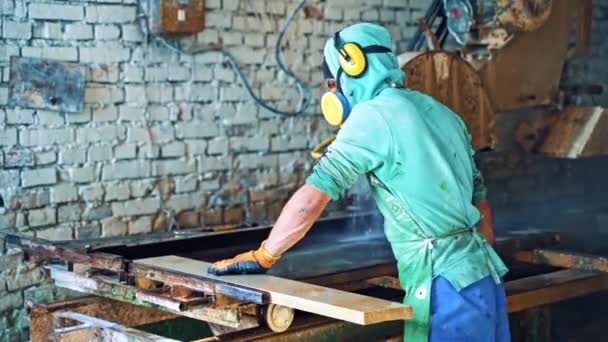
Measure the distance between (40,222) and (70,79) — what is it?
0.77m

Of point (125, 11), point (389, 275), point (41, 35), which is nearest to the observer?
point (389, 275)

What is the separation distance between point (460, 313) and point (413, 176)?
0.46 meters

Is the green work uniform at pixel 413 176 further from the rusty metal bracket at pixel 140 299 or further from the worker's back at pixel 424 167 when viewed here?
the rusty metal bracket at pixel 140 299

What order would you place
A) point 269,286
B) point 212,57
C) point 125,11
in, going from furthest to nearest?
point 212,57 < point 125,11 < point 269,286

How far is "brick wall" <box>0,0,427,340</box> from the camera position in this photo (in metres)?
4.55

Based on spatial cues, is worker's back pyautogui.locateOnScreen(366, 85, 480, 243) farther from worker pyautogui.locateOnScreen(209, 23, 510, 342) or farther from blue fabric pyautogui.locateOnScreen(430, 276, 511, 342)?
blue fabric pyautogui.locateOnScreen(430, 276, 511, 342)

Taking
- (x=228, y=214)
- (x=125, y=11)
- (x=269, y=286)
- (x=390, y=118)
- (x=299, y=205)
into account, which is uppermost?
(x=125, y=11)

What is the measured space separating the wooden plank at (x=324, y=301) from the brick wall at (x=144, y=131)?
1958 mm

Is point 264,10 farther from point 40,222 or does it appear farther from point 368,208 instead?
point 40,222

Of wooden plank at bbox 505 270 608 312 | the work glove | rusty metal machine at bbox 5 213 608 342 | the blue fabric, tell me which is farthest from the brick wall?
the blue fabric

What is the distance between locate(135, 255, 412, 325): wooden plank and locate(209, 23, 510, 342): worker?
0.08m

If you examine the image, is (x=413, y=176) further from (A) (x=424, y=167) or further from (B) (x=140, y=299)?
(B) (x=140, y=299)

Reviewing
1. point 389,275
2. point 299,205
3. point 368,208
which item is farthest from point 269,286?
point 368,208

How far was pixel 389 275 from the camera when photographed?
3.77m
